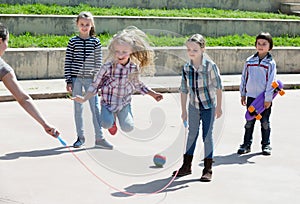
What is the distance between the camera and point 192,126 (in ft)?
21.7

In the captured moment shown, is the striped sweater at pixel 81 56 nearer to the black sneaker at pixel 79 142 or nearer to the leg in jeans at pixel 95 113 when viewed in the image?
the leg in jeans at pixel 95 113

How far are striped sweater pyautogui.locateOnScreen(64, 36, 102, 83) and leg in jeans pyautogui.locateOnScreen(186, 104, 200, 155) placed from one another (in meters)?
1.62

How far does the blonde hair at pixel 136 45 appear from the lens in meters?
6.63

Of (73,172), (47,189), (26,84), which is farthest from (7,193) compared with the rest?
(26,84)

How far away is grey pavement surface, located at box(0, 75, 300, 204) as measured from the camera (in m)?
6.00

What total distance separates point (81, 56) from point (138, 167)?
5.30 feet

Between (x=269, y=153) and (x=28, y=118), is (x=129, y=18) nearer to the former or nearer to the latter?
(x=28, y=118)

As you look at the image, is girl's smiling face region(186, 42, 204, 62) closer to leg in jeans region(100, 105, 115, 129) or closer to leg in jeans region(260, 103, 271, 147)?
leg in jeans region(100, 105, 115, 129)

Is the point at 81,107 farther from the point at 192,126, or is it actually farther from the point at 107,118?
the point at 192,126

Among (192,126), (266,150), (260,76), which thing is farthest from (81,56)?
(266,150)

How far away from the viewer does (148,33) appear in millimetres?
7102

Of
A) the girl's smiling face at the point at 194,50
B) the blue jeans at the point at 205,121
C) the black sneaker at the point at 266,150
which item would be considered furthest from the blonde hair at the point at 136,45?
the black sneaker at the point at 266,150

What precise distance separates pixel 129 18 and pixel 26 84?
12.4ft

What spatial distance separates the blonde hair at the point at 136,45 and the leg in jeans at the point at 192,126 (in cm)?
71
